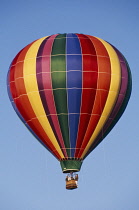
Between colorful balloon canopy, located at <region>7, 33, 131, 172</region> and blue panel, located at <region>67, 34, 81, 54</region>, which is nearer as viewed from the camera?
colorful balloon canopy, located at <region>7, 33, 131, 172</region>

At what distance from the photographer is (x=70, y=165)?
2154 inches

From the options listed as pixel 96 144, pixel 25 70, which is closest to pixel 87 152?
pixel 96 144

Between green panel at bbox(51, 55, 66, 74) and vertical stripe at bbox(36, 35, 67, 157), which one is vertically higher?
green panel at bbox(51, 55, 66, 74)

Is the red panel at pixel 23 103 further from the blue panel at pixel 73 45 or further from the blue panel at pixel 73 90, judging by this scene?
the blue panel at pixel 73 45

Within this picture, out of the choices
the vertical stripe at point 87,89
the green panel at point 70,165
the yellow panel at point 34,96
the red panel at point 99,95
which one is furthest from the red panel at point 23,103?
the red panel at point 99,95

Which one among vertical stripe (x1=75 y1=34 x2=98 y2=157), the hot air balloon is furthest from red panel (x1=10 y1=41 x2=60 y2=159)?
vertical stripe (x1=75 y1=34 x2=98 y2=157)

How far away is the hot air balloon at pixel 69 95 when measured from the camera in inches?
2158

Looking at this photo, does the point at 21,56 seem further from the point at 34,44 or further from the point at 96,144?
the point at 96,144

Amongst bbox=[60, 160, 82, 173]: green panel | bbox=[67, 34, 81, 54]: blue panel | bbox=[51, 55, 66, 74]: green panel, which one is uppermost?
bbox=[67, 34, 81, 54]: blue panel

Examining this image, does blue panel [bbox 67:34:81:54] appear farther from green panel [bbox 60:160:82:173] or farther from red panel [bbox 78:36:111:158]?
green panel [bbox 60:160:82:173]

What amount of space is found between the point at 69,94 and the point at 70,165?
117 inches

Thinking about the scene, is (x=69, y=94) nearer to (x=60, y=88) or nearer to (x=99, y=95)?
(x=60, y=88)

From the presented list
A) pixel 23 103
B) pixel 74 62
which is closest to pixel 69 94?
pixel 74 62

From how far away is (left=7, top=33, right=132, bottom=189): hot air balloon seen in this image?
5481 cm
